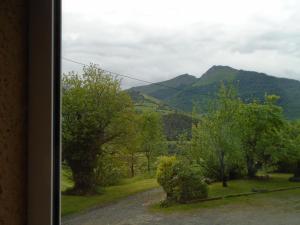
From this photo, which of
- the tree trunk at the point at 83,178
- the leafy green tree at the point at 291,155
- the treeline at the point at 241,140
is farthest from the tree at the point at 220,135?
the tree trunk at the point at 83,178

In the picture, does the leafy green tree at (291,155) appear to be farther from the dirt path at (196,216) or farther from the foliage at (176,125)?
the foliage at (176,125)

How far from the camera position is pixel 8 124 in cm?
67

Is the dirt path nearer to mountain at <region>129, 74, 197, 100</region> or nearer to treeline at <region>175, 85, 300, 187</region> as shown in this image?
treeline at <region>175, 85, 300, 187</region>

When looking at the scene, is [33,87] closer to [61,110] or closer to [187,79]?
[61,110]

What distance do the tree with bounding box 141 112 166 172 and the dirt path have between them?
10 centimetres

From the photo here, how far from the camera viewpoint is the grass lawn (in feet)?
2.63

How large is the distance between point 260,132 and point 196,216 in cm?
26

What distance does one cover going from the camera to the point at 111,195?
32.1 inches

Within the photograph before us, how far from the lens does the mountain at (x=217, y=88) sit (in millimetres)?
826

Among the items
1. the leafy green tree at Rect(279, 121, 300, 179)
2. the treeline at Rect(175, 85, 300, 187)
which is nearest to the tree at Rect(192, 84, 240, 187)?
the treeline at Rect(175, 85, 300, 187)

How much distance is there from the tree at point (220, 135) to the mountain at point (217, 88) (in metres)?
0.02

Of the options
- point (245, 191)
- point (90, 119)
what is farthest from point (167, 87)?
point (245, 191)

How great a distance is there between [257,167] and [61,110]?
493 mm

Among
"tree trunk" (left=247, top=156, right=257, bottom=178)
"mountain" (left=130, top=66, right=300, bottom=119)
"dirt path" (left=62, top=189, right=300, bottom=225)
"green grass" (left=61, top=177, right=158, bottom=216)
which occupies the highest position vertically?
"mountain" (left=130, top=66, right=300, bottom=119)
